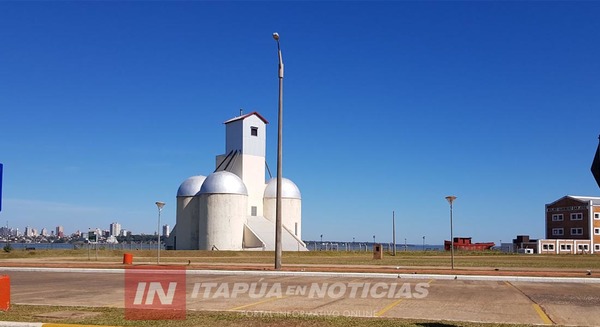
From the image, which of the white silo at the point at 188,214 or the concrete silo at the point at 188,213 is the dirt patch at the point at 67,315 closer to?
the white silo at the point at 188,214

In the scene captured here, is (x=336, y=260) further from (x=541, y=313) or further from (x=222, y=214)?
(x=541, y=313)

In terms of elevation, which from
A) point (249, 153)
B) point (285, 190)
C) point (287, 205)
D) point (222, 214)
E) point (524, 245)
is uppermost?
point (249, 153)

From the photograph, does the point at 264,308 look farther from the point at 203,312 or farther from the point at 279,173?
the point at 279,173

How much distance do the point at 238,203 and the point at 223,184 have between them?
267 cm

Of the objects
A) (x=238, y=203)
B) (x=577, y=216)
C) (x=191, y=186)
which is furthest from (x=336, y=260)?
(x=577, y=216)

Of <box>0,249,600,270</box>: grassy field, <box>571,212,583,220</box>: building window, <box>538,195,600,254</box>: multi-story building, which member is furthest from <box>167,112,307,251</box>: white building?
<box>571,212,583,220</box>: building window

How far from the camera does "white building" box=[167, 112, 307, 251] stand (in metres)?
63.3

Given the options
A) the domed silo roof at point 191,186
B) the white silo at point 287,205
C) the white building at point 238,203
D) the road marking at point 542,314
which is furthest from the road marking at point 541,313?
the domed silo roof at point 191,186

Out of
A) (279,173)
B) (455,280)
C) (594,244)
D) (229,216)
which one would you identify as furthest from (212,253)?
(594,244)

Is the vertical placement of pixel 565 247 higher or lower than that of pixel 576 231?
lower

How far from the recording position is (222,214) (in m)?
63.2

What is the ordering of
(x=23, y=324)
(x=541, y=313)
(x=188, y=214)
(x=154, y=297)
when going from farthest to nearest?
(x=188, y=214), (x=154, y=297), (x=541, y=313), (x=23, y=324)

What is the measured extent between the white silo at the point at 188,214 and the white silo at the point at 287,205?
828 cm

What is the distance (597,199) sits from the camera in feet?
294
